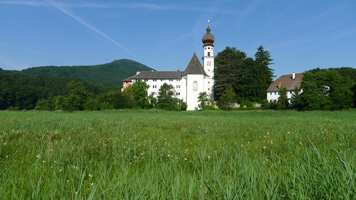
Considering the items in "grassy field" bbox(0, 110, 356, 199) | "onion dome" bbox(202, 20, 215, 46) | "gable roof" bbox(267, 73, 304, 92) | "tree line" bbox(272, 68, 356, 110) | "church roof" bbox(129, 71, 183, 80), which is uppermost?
"onion dome" bbox(202, 20, 215, 46)

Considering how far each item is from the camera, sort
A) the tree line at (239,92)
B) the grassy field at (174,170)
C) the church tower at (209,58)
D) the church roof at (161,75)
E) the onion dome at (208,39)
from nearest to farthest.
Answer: the grassy field at (174,170), the tree line at (239,92), the church roof at (161,75), the church tower at (209,58), the onion dome at (208,39)

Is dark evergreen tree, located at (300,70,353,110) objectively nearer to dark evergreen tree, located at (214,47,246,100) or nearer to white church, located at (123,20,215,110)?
dark evergreen tree, located at (214,47,246,100)

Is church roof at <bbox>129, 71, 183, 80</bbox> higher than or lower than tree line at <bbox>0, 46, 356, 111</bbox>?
higher

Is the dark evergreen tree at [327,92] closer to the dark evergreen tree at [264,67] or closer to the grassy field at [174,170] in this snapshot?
the dark evergreen tree at [264,67]

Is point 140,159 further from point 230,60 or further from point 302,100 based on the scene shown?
point 230,60

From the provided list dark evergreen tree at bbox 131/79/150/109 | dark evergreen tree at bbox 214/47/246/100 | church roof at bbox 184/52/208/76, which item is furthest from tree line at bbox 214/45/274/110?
dark evergreen tree at bbox 131/79/150/109

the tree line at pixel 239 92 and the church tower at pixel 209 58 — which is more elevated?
the church tower at pixel 209 58

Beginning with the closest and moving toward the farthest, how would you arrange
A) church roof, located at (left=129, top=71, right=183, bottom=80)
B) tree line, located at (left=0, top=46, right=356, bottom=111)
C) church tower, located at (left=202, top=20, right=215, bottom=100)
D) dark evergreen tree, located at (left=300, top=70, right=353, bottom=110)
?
dark evergreen tree, located at (left=300, top=70, right=353, bottom=110), tree line, located at (left=0, top=46, right=356, bottom=111), church roof, located at (left=129, top=71, right=183, bottom=80), church tower, located at (left=202, top=20, right=215, bottom=100)

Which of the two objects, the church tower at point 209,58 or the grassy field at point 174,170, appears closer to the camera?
the grassy field at point 174,170

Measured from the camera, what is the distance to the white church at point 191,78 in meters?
57.4

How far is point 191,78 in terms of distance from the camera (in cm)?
5762

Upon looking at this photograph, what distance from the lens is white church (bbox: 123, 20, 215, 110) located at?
57.4 meters

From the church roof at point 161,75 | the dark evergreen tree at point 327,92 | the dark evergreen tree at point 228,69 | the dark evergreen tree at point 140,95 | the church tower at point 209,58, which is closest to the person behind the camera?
the dark evergreen tree at point 327,92

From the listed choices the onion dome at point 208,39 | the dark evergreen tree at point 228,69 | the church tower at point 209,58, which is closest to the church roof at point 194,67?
the dark evergreen tree at point 228,69
